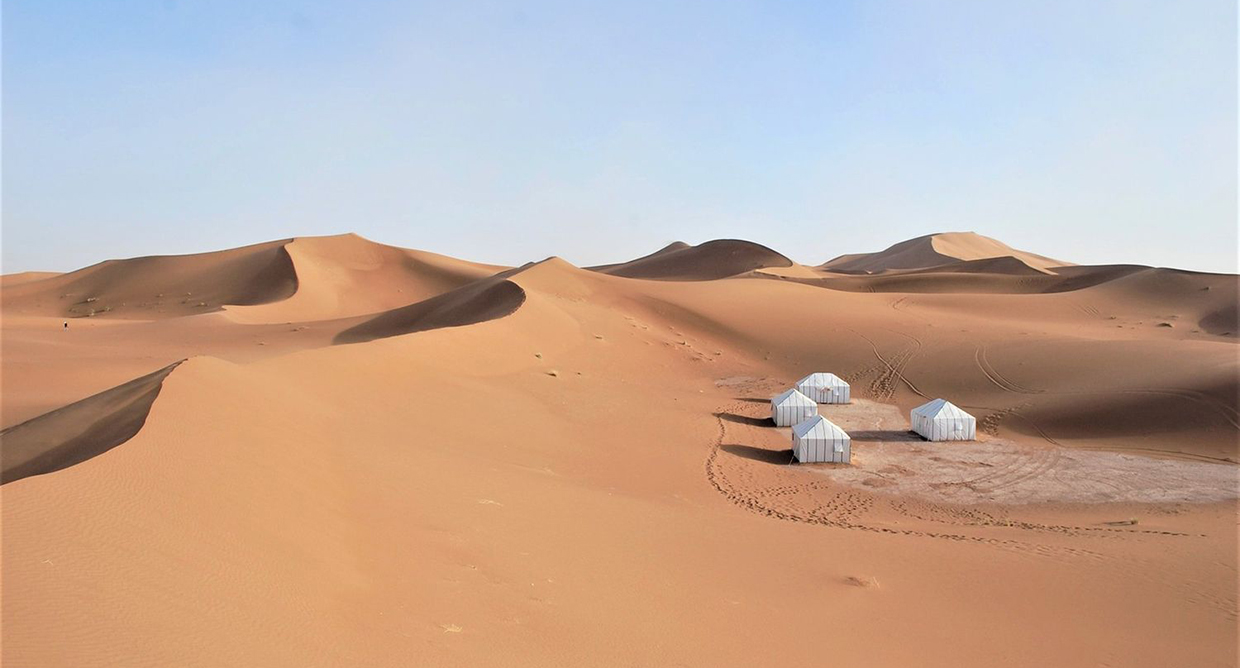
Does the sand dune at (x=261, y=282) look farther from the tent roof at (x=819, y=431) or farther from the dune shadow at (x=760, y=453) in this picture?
the tent roof at (x=819, y=431)

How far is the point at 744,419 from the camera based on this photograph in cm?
2127

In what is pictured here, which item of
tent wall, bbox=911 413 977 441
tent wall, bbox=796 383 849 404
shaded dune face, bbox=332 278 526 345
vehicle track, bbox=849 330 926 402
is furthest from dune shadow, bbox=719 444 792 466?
shaded dune face, bbox=332 278 526 345

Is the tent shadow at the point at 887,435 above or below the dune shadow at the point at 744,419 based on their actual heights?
below

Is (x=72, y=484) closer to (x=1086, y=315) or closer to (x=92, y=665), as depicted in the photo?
(x=92, y=665)

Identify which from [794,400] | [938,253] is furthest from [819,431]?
[938,253]

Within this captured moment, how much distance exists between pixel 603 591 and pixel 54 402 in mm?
14981

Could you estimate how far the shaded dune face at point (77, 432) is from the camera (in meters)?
9.24

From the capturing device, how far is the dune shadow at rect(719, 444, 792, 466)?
17.2 metres

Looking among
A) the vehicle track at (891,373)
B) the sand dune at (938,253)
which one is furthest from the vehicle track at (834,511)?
the sand dune at (938,253)

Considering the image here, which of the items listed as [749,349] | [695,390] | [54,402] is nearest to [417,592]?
[54,402]

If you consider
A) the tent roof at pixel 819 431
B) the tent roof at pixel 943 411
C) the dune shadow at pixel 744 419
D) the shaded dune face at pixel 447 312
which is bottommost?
the dune shadow at pixel 744 419

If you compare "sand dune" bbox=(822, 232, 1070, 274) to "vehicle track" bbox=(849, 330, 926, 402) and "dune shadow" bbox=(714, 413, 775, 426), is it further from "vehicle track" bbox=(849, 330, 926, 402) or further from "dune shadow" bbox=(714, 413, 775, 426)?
"dune shadow" bbox=(714, 413, 775, 426)

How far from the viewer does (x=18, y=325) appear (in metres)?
34.2

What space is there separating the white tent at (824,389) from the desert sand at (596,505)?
1.57 metres
